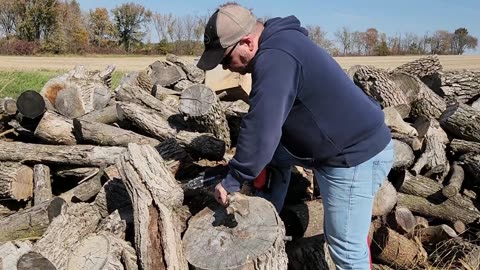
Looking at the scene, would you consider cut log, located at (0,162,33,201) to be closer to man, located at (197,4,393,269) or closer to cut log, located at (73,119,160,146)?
cut log, located at (73,119,160,146)

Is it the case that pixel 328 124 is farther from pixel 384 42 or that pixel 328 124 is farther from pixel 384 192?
pixel 384 42

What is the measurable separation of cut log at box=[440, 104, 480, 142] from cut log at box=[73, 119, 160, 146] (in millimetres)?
2977

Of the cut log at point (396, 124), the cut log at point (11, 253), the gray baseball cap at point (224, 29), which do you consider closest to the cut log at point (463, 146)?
the cut log at point (396, 124)

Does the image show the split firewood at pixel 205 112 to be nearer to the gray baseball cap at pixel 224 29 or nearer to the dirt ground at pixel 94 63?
the gray baseball cap at pixel 224 29

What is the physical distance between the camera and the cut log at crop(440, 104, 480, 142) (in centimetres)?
518

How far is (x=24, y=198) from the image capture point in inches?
197

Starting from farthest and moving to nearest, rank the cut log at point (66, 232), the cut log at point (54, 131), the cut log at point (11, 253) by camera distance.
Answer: the cut log at point (54, 131) → the cut log at point (66, 232) → the cut log at point (11, 253)

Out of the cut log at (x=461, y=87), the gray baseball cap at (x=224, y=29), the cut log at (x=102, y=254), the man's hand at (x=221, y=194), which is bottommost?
the cut log at (x=102, y=254)

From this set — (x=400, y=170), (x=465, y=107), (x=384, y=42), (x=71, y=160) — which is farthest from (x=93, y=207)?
(x=384, y=42)

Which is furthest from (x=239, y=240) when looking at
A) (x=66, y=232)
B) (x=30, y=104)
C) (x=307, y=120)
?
(x=30, y=104)

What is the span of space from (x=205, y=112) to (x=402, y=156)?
5.99 ft

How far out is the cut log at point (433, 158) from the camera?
190 inches

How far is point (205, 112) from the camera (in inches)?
192

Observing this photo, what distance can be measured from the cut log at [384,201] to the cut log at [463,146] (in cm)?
126
